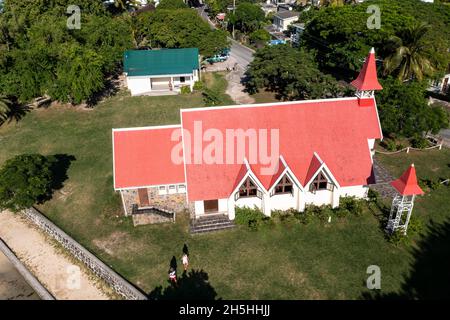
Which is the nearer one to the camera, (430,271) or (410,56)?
(430,271)

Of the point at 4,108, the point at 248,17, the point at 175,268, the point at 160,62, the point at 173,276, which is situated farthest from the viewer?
the point at 248,17

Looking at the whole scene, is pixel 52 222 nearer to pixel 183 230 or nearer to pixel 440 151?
pixel 183 230

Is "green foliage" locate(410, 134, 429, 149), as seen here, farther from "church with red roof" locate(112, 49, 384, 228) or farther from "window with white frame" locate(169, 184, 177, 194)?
"window with white frame" locate(169, 184, 177, 194)

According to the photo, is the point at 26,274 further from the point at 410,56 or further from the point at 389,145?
the point at 410,56

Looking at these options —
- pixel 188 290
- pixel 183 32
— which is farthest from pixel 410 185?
pixel 183 32

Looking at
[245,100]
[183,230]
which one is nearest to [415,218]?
[183,230]
